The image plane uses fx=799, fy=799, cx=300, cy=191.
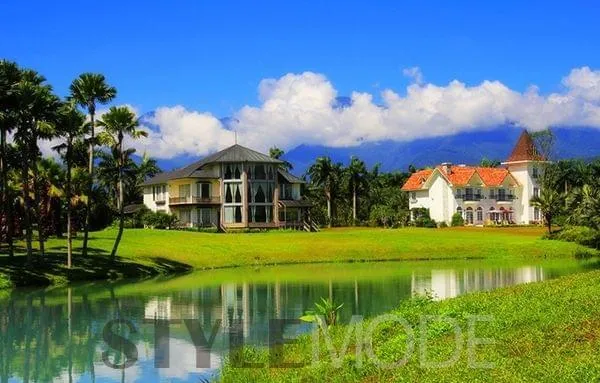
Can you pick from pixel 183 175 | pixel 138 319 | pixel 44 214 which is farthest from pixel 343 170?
pixel 138 319

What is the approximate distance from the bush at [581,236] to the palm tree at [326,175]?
39912mm

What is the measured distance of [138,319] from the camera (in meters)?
28.8

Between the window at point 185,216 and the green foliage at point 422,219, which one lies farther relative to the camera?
the green foliage at point 422,219

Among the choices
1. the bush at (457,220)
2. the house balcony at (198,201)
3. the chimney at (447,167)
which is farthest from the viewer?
the chimney at (447,167)

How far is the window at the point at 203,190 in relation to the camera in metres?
87.9

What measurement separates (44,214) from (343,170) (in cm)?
5228

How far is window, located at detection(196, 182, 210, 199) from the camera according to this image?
8794 centimetres

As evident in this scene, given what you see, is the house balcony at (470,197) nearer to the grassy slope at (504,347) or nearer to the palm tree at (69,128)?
the palm tree at (69,128)

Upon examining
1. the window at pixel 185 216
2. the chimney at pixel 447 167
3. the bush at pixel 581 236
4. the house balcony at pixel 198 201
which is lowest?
the bush at pixel 581 236

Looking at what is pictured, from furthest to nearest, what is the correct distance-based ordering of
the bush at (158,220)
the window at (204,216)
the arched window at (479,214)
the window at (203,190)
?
the arched window at (479,214) < the window at (204,216) < the window at (203,190) < the bush at (158,220)

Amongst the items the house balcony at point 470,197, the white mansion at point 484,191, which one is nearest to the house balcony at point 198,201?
the white mansion at point 484,191

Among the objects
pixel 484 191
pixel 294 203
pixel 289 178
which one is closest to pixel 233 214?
pixel 294 203

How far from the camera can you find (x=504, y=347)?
1489 centimetres

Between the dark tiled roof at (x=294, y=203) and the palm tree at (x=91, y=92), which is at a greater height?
the palm tree at (x=91, y=92)
